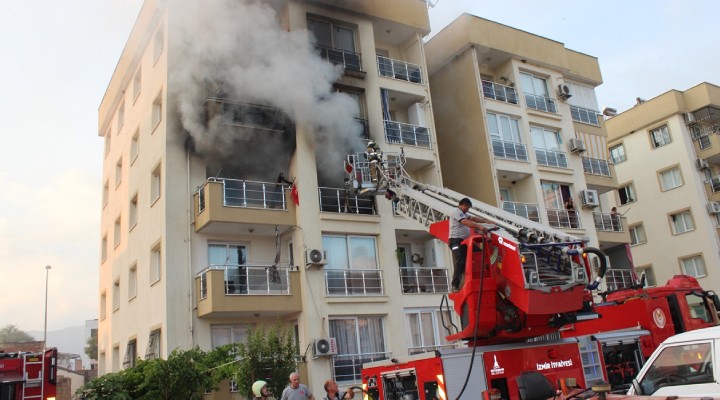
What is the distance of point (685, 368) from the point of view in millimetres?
7203

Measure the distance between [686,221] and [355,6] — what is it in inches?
896

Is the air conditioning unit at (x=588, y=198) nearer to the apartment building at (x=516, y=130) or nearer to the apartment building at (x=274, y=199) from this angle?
the apartment building at (x=516, y=130)

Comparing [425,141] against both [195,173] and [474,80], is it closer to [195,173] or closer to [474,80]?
[474,80]

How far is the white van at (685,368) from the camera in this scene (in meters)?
→ 6.89

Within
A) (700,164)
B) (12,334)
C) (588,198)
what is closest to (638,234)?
(700,164)

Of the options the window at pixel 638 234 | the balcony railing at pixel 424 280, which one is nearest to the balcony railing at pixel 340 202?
the balcony railing at pixel 424 280

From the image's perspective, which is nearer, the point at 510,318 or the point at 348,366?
the point at 510,318

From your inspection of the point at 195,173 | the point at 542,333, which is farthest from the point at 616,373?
the point at 195,173

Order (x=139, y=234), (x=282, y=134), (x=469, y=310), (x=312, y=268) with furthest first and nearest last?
(x=139, y=234), (x=282, y=134), (x=312, y=268), (x=469, y=310)

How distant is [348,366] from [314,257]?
3417 mm

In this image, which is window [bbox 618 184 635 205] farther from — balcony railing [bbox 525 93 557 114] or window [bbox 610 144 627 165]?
balcony railing [bbox 525 93 557 114]

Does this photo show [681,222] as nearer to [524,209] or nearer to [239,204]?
[524,209]

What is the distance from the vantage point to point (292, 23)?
71.1 ft

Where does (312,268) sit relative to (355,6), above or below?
below
